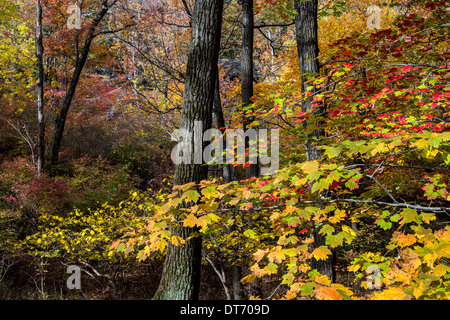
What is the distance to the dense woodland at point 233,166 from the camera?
87.0 inches

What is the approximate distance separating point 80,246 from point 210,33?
5105 mm

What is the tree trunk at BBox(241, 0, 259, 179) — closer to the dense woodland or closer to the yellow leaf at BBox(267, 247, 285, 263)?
the dense woodland

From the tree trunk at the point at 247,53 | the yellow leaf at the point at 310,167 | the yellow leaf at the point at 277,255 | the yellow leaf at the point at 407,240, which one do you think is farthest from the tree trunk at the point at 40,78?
the yellow leaf at the point at 407,240

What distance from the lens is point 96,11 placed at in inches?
409

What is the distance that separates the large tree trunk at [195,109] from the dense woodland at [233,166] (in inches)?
0.7

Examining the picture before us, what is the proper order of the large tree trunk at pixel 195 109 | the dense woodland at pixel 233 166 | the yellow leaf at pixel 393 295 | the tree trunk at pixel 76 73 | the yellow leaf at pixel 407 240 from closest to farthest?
the yellow leaf at pixel 393 295
the yellow leaf at pixel 407 240
the dense woodland at pixel 233 166
the large tree trunk at pixel 195 109
the tree trunk at pixel 76 73

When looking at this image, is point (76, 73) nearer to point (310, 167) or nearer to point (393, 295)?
point (310, 167)

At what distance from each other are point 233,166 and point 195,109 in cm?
647

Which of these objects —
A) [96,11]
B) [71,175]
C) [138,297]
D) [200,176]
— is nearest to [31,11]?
[96,11]

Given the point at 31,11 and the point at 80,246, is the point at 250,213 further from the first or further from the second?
the point at 31,11

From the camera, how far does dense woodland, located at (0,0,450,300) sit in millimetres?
2209

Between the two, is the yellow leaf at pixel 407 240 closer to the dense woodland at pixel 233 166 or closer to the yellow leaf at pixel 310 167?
the dense woodland at pixel 233 166

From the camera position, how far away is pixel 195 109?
336 cm

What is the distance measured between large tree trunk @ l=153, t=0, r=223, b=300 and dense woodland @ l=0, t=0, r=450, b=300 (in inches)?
0.7
